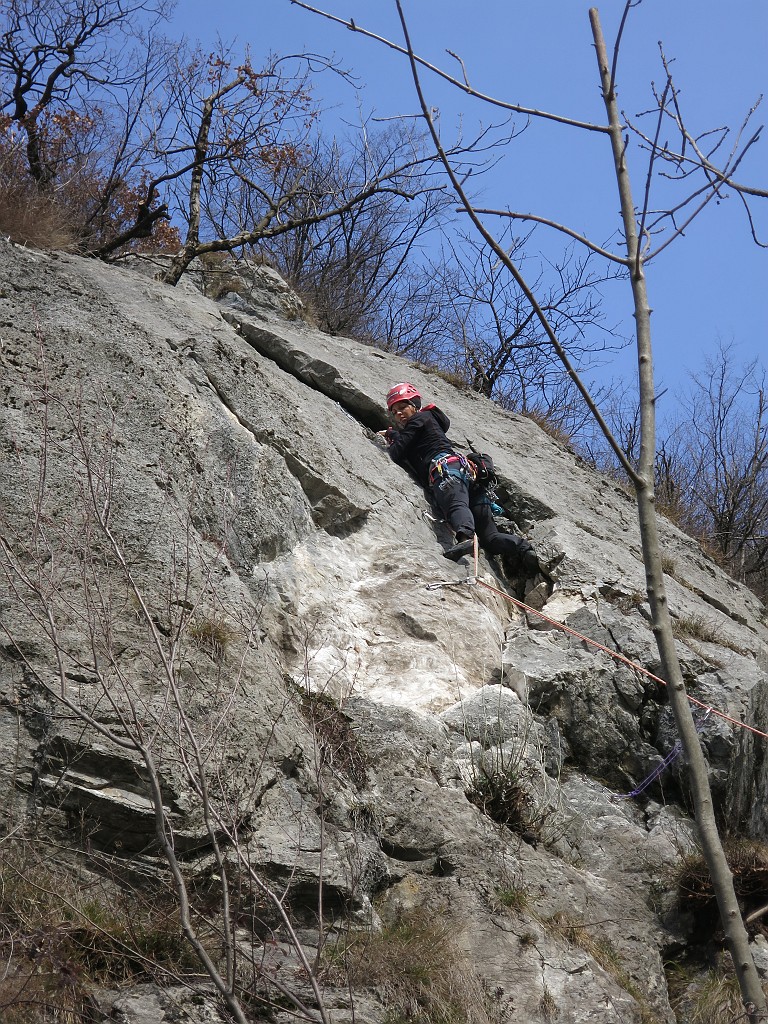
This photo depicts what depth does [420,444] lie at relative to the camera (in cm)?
916

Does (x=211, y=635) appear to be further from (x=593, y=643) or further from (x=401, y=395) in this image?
(x=401, y=395)

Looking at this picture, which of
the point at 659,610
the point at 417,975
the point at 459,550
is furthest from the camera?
the point at 459,550

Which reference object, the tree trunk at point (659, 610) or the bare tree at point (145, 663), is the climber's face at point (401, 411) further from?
the tree trunk at point (659, 610)

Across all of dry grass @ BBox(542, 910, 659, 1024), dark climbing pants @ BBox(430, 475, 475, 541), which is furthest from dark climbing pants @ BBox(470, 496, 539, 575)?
dry grass @ BBox(542, 910, 659, 1024)

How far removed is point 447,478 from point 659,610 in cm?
624

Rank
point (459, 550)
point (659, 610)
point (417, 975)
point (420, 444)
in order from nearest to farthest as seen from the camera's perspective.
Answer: point (659, 610), point (417, 975), point (459, 550), point (420, 444)

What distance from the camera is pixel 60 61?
1228 centimetres

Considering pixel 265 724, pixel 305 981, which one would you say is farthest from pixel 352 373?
pixel 305 981

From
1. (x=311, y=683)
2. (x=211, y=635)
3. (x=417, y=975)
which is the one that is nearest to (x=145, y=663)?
(x=211, y=635)

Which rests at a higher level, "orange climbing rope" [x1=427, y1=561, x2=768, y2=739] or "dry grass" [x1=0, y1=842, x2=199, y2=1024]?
"orange climbing rope" [x1=427, y1=561, x2=768, y2=739]

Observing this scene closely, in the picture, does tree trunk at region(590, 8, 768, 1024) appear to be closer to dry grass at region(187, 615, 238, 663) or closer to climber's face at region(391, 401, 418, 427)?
dry grass at region(187, 615, 238, 663)

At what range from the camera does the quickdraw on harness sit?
8734mm

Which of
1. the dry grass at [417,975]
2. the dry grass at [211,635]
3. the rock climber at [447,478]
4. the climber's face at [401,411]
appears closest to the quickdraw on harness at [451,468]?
the rock climber at [447,478]

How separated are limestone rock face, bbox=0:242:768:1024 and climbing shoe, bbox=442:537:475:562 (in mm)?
123
